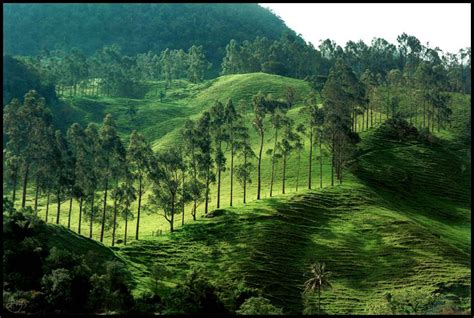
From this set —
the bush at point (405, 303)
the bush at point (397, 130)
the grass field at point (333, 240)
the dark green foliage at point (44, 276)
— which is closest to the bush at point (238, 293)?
the grass field at point (333, 240)

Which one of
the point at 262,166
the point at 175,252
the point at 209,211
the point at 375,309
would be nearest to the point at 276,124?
the point at 262,166

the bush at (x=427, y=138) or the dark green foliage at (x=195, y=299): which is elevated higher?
the bush at (x=427, y=138)

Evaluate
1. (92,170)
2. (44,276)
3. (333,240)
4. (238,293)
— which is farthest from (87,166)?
(333,240)

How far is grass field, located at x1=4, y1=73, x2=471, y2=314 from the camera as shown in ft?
318

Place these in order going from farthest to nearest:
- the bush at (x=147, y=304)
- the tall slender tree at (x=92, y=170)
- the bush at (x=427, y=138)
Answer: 1. the bush at (x=427, y=138)
2. the tall slender tree at (x=92, y=170)
3. the bush at (x=147, y=304)

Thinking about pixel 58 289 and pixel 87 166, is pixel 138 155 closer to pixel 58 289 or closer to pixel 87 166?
pixel 87 166

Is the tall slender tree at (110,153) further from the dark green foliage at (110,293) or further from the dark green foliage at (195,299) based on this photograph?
the dark green foliage at (195,299)

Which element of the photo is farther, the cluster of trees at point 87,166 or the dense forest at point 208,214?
the cluster of trees at point 87,166

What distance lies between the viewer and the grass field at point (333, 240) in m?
96.9

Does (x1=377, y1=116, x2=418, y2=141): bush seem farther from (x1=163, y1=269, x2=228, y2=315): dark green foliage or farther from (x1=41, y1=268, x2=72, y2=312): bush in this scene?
(x1=41, y1=268, x2=72, y2=312): bush

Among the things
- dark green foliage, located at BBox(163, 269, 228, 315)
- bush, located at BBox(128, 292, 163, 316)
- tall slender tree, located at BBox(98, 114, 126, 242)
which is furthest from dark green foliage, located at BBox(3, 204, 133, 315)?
tall slender tree, located at BBox(98, 114, 126, 242)

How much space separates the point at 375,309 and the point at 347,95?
323ft

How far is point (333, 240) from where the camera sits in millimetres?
112000

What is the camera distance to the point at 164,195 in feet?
385
